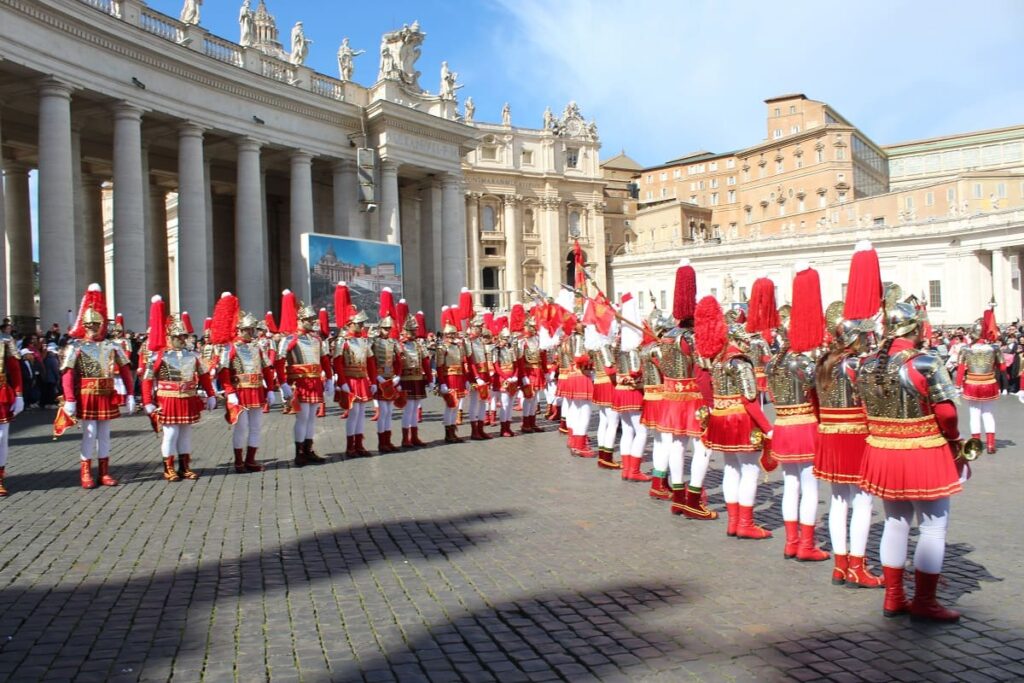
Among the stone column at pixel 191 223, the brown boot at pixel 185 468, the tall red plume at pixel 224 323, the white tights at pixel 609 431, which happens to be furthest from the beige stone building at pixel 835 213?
the brown boot at pixel 185 468

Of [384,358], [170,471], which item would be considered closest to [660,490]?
[384,358]

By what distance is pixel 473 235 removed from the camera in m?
69.1

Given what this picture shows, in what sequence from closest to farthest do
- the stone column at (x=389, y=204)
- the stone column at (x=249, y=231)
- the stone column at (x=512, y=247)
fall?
the stone column at (x=249, y=231)
the stone column at (x=389, y=204)
the stone column at (x=512, y=247)

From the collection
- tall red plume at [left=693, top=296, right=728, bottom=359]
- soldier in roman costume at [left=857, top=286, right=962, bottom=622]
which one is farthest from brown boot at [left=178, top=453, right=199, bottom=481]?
soldier in roman costume at [left=857, top=286, right=962, bottom=622]

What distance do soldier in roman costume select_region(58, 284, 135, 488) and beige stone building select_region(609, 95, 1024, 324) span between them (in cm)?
4306

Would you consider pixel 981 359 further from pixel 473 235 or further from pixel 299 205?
pixel 473 235

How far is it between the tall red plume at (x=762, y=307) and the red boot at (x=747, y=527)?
72.1 inches

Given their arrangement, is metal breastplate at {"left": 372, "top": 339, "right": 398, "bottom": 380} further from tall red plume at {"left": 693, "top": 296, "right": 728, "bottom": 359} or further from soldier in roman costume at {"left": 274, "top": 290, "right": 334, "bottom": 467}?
tall red plume at {"left": 693, "top": 296, "right": 728, "bottom": 359}

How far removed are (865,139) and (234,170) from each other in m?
67.1

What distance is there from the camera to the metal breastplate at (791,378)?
648 centimetres

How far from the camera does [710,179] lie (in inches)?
3661

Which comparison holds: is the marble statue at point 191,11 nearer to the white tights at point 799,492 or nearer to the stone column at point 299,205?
the stone column at point 299,205

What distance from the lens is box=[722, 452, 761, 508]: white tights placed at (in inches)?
285

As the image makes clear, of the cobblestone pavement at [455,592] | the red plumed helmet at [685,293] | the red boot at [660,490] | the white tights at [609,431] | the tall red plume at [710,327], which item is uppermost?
the red plumed helmet at [685,293]
